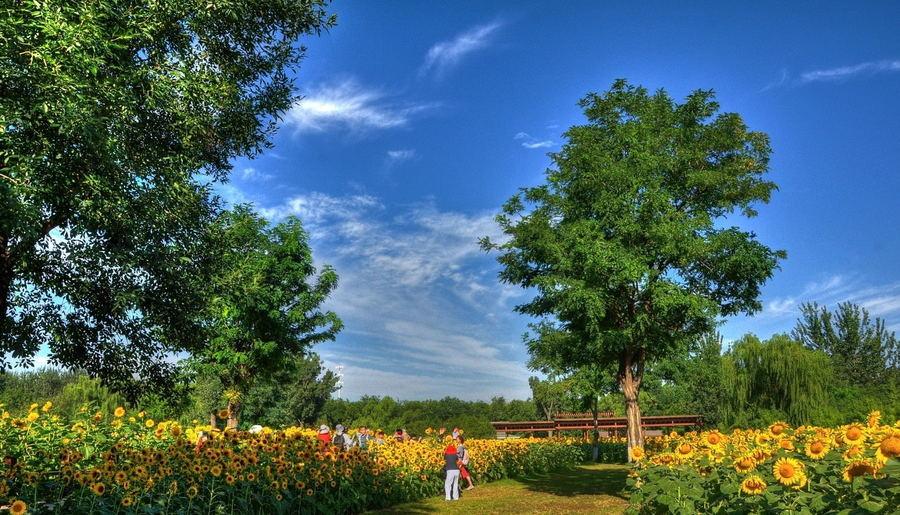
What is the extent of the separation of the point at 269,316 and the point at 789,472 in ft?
83.0

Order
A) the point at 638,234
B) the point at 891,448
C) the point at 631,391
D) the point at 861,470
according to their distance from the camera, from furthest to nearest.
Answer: the point at 631,391
the point at 638,234
the point at 861,470
the point at 891,448

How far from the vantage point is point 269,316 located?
2759 cm

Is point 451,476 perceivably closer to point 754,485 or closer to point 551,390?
point 754,485

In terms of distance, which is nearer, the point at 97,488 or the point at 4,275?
the point at 97,488

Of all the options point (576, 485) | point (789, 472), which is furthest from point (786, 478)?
point (576, 485)

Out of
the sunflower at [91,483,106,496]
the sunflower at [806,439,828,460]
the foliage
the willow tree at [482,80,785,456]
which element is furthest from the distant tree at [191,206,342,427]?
the sunflower at [806,439,828,460]

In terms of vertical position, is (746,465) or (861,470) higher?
(861,470)

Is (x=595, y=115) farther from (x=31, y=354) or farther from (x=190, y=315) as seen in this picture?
(x=31, y=354)

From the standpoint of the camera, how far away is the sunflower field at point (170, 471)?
285 inches

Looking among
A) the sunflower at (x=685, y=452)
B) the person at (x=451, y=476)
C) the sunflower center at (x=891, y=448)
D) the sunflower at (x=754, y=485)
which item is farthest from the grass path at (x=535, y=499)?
the sunflower center at (x=891, y=448)

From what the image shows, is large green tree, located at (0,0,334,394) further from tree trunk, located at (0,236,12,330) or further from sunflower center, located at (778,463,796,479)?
sunflower center, located at (778,463,796,479)

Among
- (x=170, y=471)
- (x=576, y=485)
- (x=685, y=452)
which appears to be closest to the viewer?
(x=170, y=471)

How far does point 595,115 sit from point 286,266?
58.5ft

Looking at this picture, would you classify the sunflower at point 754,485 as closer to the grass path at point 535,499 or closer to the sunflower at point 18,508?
the grass path at point 535,499
